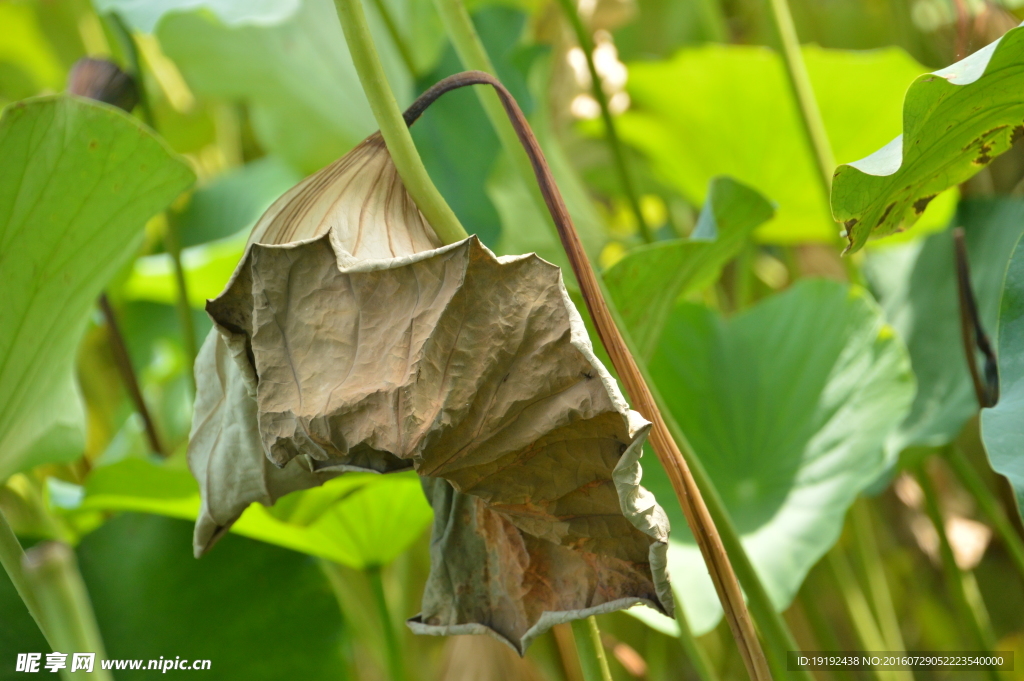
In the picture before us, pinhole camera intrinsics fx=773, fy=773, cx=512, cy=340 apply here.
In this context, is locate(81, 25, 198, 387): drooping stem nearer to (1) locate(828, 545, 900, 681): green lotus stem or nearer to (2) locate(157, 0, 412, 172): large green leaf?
(2) locate(157, 0, 412, 172): large green leaf

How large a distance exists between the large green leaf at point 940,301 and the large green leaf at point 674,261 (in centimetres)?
24

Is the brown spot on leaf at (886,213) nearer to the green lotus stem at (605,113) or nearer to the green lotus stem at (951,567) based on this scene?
the green lotus stem at (605,113)

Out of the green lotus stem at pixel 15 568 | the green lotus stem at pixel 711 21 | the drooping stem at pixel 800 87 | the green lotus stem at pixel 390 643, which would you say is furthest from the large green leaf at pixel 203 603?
the green lotus stem at pixel 711 21

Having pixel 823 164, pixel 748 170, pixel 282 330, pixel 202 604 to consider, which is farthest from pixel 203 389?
pixel 748 170

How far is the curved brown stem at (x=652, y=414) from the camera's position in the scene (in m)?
0.23

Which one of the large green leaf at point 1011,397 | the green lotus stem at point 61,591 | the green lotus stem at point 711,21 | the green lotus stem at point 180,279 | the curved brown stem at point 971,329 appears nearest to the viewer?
the green lotus stem at point 61,591

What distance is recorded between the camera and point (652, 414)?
0.23 meters

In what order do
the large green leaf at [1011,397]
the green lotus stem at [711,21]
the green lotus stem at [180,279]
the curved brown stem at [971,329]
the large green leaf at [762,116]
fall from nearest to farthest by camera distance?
the large green leaf at [1011,397] < the curved brown stem at [971,329] < the green lotus stem at [180,279] < the large green leaf at [762,116] < the green lotus stem at [711,21]

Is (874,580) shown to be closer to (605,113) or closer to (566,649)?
(566,649)

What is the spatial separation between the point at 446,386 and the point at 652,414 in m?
0.07

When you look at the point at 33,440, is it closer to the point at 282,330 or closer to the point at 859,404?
the point at 282,330

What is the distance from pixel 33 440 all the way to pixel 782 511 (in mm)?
419

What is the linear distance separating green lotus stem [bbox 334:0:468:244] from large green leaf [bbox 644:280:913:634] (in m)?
0.27

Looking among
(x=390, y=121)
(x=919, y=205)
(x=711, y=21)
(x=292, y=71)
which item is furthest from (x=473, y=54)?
(x=711, y=21)
